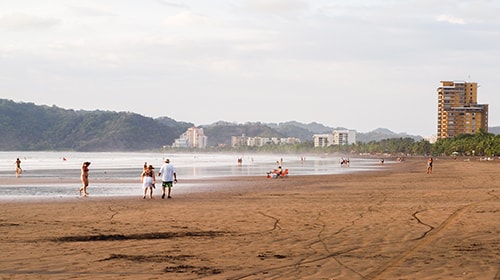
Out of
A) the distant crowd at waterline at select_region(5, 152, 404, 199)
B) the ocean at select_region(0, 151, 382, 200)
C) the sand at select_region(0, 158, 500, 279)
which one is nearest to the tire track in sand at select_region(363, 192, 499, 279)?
the sand at select_region(0, 158, 500, 279)

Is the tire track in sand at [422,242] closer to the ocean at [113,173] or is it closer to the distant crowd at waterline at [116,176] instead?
the distant crowd at waterline at [116,176]

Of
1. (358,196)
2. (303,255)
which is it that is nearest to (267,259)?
(303,255)

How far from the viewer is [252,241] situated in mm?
12359

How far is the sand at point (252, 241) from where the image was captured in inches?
368

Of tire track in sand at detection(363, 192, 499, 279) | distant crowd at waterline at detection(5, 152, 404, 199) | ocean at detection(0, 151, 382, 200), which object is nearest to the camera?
tire track in sand at detection(363, 192, 499, 279)

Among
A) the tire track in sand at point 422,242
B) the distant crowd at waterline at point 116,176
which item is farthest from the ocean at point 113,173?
the tire track in sand at point 422,242

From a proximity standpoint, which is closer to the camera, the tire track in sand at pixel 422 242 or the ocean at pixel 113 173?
the tire track in sand at pixel 422 242

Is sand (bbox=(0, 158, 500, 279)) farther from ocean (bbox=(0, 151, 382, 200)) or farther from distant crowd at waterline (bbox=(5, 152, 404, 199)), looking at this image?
ocean (bbox=(0, 151, 382, 200))

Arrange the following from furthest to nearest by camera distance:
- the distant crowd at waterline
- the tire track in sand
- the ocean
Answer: the ocean < the distant crowd at waterline < the tire track in sand

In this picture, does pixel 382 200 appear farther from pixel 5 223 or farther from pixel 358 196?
pixel 5 223

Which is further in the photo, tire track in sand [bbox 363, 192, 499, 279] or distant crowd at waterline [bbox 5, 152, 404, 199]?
distant crowd at waterline [bbox 5, 152, 404, 199]

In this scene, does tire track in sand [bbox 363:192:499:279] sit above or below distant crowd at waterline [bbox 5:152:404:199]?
above

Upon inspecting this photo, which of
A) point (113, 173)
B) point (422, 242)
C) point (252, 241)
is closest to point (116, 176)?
point (113, 173)

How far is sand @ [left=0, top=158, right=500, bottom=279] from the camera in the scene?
9.36m
